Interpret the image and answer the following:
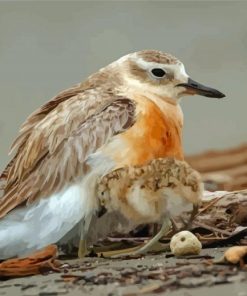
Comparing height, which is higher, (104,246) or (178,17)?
(178,17)

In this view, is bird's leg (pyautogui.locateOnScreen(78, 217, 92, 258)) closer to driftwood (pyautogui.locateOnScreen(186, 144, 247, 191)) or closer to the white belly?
the white belly

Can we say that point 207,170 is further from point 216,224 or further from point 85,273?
point 85,273

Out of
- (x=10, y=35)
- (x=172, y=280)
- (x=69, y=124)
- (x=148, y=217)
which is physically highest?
(x=10, y=35)

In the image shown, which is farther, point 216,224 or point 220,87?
point 220,87

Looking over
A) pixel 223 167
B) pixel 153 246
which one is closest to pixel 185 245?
pixel 153 246

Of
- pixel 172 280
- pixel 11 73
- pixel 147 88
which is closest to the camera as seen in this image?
pixel 172 280

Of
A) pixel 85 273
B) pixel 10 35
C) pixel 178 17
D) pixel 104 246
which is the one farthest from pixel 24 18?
pixel 85 273
